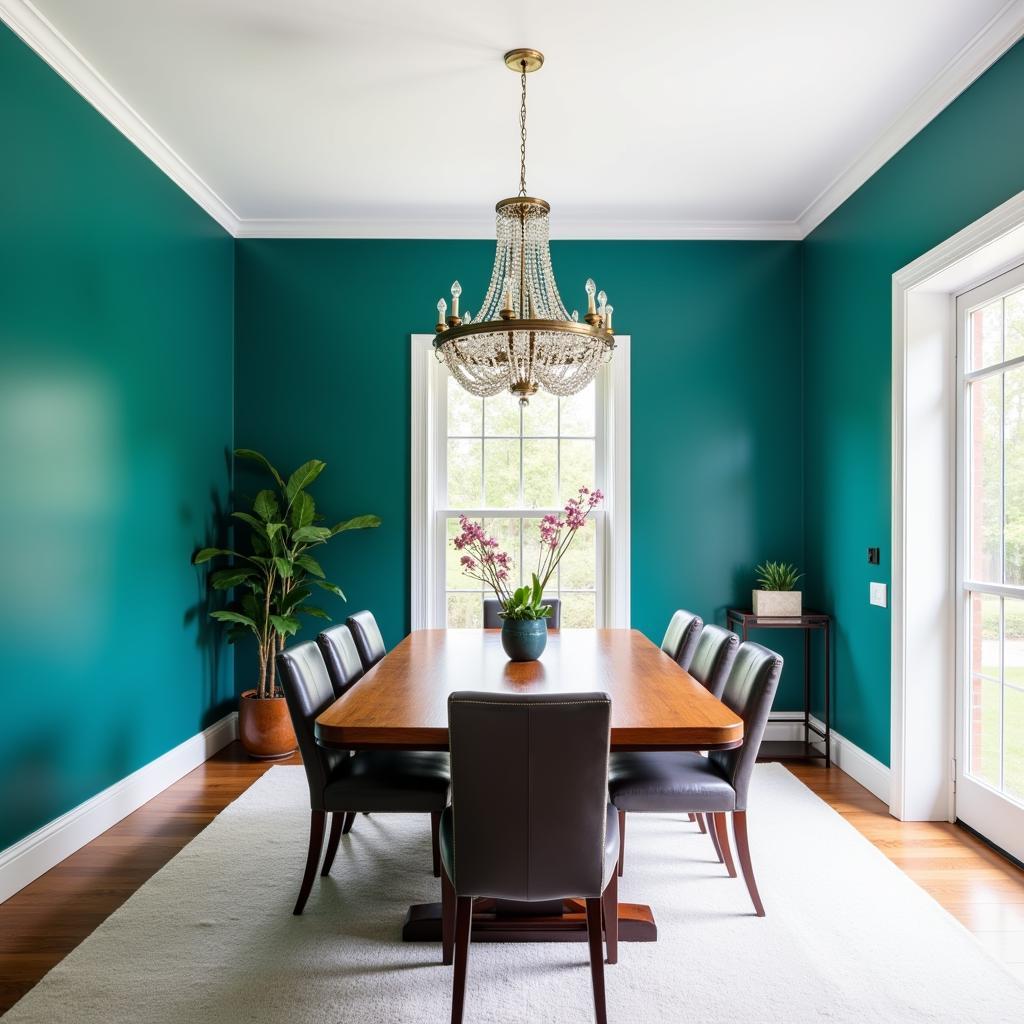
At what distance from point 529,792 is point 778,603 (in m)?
2.93

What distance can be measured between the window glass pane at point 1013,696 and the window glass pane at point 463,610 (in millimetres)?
2716

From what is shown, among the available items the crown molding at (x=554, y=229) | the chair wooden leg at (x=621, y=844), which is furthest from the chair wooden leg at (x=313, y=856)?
the crown molding at (x=554, y=229)

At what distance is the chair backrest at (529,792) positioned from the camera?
184 centimetres

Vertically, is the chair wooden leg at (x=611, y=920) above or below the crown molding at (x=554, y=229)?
below

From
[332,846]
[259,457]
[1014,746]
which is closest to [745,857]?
[1014,746]

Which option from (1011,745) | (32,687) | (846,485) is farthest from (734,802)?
(32,687)

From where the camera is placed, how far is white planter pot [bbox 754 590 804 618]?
443 cm

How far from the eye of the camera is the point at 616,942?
2.28 m

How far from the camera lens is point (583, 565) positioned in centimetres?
486

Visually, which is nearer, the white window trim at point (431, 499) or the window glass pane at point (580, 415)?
the white window trim at point (431, 499)

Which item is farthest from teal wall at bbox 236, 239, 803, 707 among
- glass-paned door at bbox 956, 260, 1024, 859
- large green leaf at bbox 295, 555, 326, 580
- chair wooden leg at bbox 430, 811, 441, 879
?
chair wooden leg at bbox 430, 811, 441, 879

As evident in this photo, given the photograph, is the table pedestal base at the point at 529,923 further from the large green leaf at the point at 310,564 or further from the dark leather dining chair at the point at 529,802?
the large green leaf at the point at 310,564

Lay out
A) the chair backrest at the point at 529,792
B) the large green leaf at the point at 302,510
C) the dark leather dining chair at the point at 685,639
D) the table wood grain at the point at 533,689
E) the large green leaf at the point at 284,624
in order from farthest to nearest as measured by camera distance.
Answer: the large green leaf at the point at 302,510 → the large green leaf at the point at 284,624 → the dark leather dining chair at the point at 685,639 → the table wood grain at the point at 533,689 → the chair backrest at the point at 529,792

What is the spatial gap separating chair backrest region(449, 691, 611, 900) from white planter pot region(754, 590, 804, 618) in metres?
2.77
